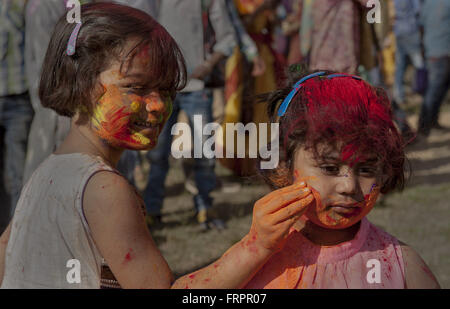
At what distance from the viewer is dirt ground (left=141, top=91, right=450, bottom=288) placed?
4.68 meters

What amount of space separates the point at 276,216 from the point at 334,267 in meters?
0.32

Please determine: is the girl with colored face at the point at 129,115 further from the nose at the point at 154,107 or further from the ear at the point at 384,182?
the ear at the point at 384,182

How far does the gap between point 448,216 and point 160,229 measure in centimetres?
234

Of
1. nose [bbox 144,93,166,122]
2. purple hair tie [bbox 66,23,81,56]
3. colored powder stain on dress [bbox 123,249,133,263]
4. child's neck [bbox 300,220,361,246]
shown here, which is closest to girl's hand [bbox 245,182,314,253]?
child's neck [bbox 300,220,361,246]

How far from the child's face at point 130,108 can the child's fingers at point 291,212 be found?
535 millimetres

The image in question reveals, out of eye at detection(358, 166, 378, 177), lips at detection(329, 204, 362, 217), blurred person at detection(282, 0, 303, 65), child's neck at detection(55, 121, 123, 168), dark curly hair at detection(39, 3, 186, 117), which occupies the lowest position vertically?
lips at detection(329, 204, 362, 217)

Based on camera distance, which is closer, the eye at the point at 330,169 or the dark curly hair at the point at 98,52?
the eye at the point at 330,169

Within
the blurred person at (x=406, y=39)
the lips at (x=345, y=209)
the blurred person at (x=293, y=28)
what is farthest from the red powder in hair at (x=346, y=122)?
the blurred person at (x=406, y=39)

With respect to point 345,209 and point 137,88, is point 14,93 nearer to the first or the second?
point 137,88

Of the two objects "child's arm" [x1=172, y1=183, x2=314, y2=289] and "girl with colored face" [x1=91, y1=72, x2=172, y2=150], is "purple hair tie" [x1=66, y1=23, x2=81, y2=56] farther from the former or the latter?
"child's arm" [x1=172, y1=183, x2=314, y2=289]

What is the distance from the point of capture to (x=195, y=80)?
483 cm

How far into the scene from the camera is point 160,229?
5320mm

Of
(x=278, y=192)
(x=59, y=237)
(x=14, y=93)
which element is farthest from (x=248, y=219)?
(x=278, y=192)

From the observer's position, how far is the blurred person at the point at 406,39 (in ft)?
28.8
